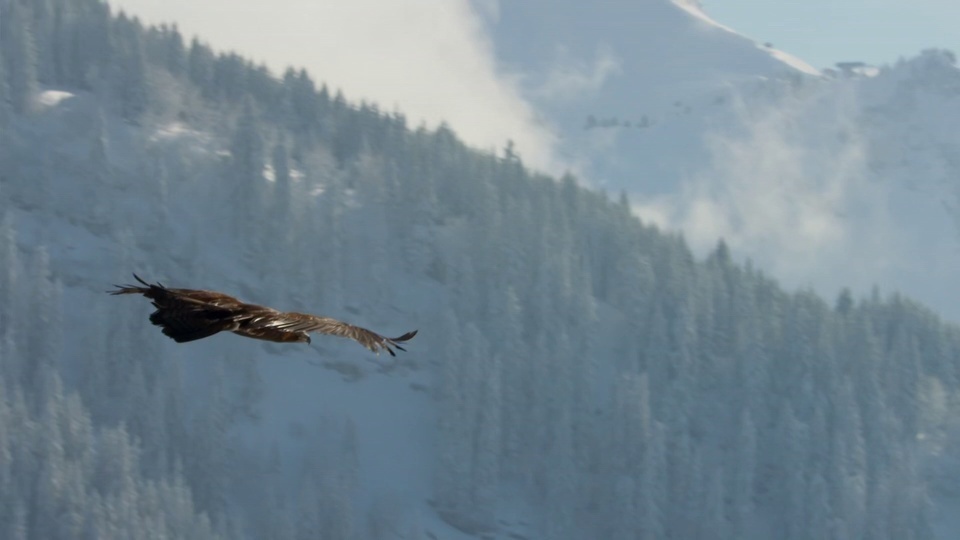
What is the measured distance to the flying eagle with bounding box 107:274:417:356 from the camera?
A: 11.5 m

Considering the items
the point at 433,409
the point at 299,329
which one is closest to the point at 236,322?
the point at 299,329

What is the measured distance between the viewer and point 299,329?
11.5 m

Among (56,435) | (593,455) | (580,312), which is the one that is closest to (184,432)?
(56,435)

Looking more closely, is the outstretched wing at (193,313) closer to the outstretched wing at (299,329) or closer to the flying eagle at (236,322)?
the flying eagle at (236,322)

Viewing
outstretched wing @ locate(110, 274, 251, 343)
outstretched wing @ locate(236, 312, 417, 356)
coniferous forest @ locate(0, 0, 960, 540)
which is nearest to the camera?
outstretched wing @ locate(236, 312, 417, 356)

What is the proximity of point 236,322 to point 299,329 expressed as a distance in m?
0.51

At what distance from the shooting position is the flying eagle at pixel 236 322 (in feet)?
37.8

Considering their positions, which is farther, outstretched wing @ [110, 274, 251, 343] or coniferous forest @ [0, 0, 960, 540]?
coniferous forest @ [0, 0, 960, 540]

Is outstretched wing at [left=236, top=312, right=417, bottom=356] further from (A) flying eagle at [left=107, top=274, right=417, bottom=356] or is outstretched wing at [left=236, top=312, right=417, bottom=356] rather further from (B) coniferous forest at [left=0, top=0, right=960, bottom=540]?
(B) coniferous forest at [left=0, top=0, right=960, bottom=540]

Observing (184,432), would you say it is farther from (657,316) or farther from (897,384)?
(897,384)

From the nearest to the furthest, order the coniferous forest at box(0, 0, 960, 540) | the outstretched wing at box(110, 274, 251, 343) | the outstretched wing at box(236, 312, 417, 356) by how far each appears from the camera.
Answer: the outstretched wing at box(236, 312, 417, 356) < the outstretched wing at box(110, 274, 251, 343) < the coniferous forest at box(0, 0, 960, 540)

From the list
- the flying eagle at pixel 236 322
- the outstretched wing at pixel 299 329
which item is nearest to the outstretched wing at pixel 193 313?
the flying eagle at pixel 236 322

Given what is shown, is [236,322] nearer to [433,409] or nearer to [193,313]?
[193,313]

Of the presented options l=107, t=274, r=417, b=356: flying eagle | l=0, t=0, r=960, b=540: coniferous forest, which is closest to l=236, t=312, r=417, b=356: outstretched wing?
l=107, t=274, r=417, b=356: flying eagle
